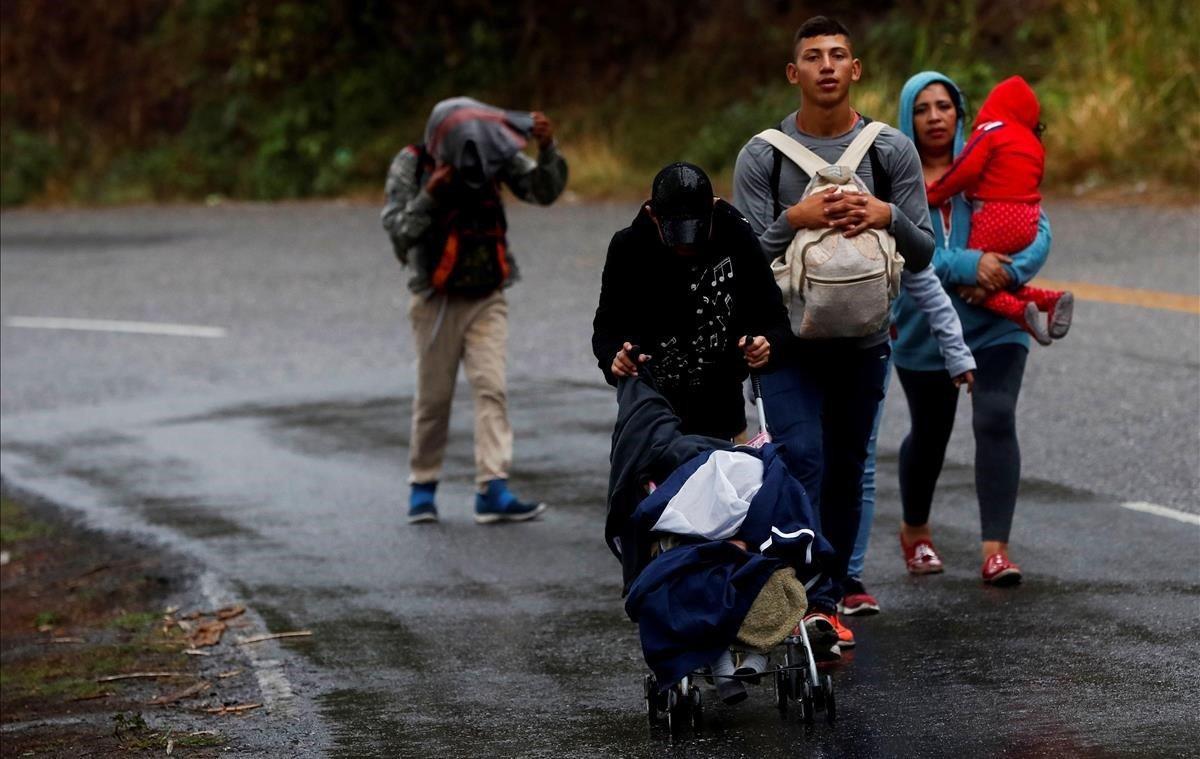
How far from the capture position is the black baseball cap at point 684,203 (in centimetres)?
607

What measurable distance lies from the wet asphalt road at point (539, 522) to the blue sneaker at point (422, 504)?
12cm

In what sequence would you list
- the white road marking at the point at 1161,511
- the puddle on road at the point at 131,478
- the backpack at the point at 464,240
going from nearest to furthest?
the white road marking at the point at 1161,511
the backpack at the point at 464,240
the puddle on road at the point at 131,478

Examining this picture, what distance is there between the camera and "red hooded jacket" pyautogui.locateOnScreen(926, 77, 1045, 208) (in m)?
7.57

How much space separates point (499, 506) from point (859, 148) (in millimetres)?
3702

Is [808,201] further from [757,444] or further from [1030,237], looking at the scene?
[1030,237]

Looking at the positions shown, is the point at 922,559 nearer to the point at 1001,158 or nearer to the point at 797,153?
the point at 1001,158

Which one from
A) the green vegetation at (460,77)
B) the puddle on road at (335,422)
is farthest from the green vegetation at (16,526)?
the green vegetation at (460,77)

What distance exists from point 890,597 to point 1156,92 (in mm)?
12970

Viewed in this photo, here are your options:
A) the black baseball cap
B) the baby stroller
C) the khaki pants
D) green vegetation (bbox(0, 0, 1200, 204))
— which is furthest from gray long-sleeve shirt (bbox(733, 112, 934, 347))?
green vegetation (bbox(0, 0, 1200, 204))

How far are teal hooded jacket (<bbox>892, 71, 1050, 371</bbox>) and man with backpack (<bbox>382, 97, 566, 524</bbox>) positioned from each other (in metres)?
2.08

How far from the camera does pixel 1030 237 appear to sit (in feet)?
25.2

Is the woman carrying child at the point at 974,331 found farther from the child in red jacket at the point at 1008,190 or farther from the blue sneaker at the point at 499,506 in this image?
the blue sneaker at the point at 499,506

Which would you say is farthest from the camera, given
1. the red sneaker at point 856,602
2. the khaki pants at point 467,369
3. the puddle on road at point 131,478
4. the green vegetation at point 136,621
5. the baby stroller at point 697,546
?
the puddle on road at point 131,478

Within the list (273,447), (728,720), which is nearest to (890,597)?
(728,720)
